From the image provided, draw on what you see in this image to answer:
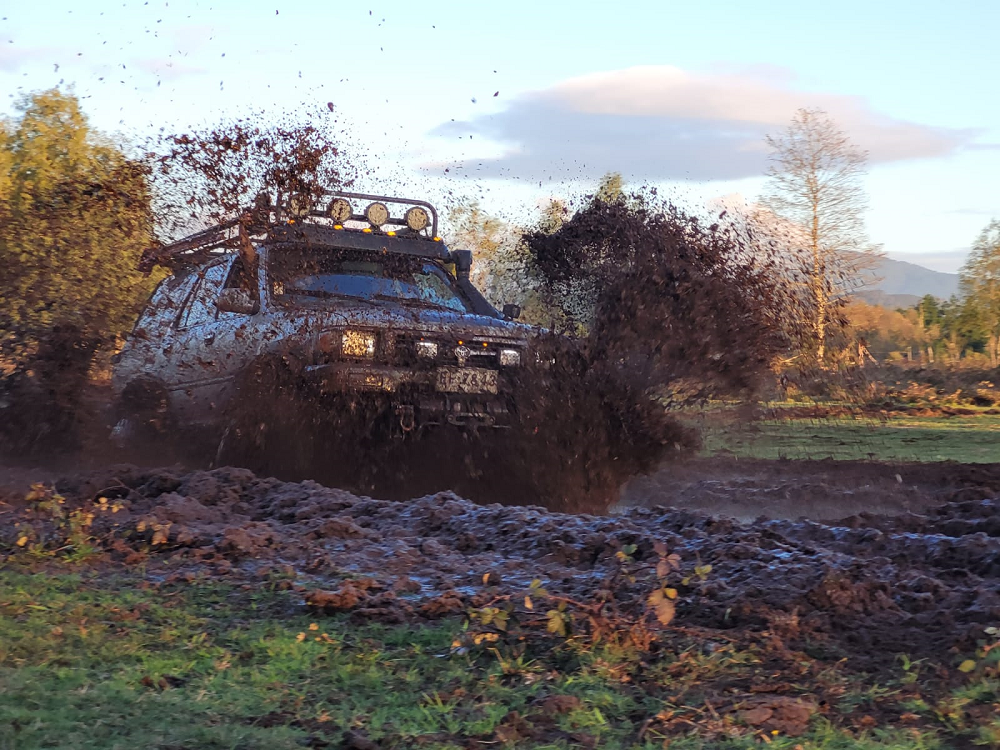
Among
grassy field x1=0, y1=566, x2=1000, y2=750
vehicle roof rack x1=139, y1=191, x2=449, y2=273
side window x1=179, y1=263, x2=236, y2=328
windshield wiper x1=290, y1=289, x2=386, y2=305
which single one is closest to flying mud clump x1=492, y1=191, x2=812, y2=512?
windshield wiper x1=290, y1=289, x2=386, y2=305

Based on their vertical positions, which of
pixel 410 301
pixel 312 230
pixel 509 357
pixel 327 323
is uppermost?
pixel 312 230

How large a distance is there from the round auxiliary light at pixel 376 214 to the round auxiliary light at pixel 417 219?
25 cm

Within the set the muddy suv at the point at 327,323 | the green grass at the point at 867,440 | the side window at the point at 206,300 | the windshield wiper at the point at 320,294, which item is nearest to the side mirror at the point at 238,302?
the muddy suv at the point at 327,323

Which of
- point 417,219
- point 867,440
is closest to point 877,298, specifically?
point 867,440

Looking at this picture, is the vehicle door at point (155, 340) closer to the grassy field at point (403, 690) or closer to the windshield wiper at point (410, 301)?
the windshield wiper at point (410, 301)

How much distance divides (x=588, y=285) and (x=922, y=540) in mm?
3433

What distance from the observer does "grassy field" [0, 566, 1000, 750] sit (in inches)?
129

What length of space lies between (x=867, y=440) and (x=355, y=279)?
8285mm

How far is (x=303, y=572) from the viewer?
538 centimetres

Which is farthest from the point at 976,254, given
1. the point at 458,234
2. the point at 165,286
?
the point at 165,286

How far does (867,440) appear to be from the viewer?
14289 millimetres

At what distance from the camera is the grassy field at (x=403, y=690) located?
129 inches

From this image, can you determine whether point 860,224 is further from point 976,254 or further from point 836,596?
point 836,596

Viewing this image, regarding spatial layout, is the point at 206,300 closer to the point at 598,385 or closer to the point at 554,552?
the point at 598,385
